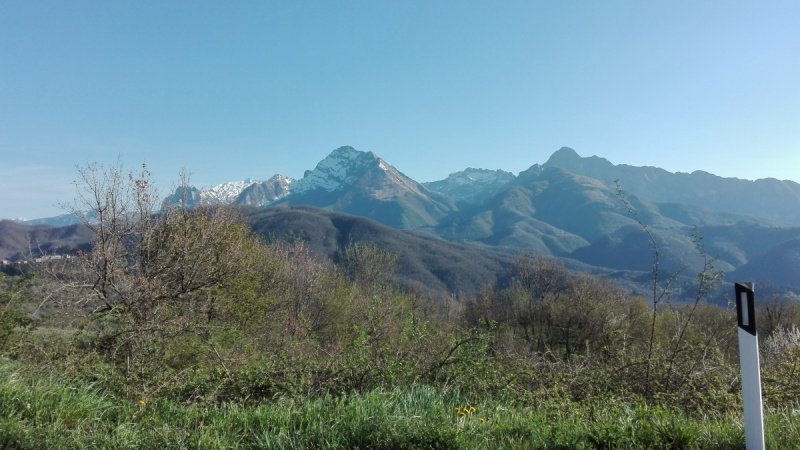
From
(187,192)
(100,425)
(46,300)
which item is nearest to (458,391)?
(100,425)

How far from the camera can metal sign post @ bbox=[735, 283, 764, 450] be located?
3941 mm

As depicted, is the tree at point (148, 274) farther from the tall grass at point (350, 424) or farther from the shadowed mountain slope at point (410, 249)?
the shadowed mountain slope at point (410, 249)

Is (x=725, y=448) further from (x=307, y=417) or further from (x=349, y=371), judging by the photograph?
(x=349, y=371)

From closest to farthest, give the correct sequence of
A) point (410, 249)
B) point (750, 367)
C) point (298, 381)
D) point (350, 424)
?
point (750, 367)
point (350, 424)
point (298, 381)
point (410, 249)

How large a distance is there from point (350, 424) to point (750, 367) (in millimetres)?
3191

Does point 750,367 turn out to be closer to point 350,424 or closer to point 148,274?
point 350,424

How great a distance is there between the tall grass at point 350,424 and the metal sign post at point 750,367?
329 mm

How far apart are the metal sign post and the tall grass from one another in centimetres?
33

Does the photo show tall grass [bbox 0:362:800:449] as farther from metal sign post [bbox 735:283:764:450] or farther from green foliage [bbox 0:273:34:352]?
green foliage [bbox 0:273:34:352]

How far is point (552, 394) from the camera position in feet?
22.6

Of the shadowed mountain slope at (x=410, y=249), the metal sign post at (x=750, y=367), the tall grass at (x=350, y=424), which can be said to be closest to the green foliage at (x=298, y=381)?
the tall grass at (x=350, y=424)

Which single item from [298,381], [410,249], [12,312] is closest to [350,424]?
[298,381]

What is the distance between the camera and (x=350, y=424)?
475 cm

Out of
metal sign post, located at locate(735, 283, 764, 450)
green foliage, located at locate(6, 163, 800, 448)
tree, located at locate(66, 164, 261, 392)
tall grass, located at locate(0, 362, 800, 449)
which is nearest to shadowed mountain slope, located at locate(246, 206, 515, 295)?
tree, located at locate(66, 164, 261, 392)
